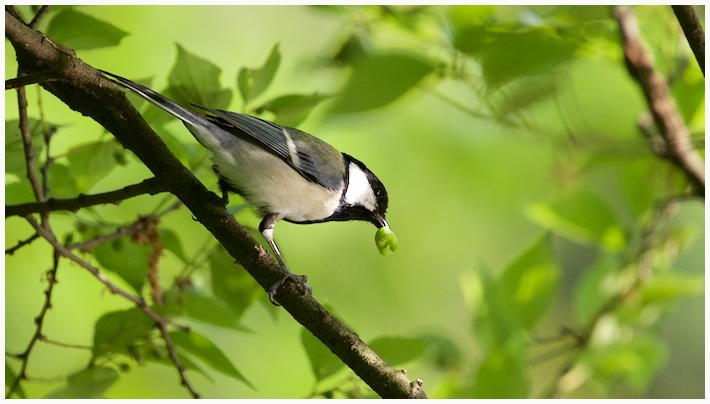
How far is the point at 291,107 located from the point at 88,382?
0.59 metres

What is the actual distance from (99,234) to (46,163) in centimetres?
17

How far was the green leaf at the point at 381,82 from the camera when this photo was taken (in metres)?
1.52

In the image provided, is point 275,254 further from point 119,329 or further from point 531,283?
point 531,283

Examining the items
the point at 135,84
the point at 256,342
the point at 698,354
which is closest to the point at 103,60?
the point at 256,342

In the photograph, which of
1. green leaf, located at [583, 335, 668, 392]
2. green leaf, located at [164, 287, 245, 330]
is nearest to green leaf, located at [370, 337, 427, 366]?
green leaf, located at [164, 287, 245, 330]

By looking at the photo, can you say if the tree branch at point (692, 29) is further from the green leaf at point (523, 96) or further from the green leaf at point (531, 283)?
the green leaf at point (531, 283)

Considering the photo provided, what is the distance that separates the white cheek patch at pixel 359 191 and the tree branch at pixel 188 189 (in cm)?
61

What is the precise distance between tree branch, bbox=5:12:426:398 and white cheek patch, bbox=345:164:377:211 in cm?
61

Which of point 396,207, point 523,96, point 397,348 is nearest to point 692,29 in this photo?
point 523,96

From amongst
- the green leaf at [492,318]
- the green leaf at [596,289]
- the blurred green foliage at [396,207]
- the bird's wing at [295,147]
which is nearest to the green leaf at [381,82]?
the blurred green foliage at [396,207]

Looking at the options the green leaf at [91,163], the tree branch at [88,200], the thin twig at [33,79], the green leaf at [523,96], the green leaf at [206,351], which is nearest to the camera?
the thin twig at [33,79]

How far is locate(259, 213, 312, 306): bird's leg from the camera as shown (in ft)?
4.03

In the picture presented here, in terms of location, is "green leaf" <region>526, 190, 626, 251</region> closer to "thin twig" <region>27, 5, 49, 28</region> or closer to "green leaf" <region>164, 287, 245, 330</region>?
"green leaf" <region>164, 287, 245, 330</region>

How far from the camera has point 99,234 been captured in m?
1.44
